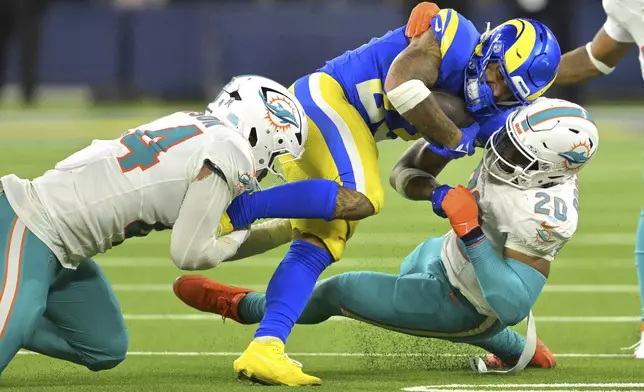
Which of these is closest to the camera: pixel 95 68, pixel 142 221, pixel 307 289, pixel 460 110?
pixel 142 221

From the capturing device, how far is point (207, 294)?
4.70 meters

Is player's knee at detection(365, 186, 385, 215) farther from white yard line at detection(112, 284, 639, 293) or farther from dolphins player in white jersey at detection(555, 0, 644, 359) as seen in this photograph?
white yard line at detection(112, 284, 639, 293)

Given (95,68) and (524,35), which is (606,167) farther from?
(95,68)

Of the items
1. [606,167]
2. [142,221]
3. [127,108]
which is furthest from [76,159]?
[127,108]

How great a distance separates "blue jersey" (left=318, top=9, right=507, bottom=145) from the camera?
4.70 m

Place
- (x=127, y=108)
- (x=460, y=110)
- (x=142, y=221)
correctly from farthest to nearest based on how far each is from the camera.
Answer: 1. (x=127, y=108)
2. (x=460, y=110)
3. (x=142, y=221)

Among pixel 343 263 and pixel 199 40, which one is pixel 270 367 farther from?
pixel 199 40

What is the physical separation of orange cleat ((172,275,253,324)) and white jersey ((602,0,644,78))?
1.98 metres

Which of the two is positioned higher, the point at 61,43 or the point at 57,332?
the point at 57,332

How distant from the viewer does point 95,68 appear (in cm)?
2483

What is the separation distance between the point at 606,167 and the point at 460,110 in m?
8.62

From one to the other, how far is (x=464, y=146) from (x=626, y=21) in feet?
4.50

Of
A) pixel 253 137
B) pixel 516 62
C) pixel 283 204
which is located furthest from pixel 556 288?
pixel 253 137

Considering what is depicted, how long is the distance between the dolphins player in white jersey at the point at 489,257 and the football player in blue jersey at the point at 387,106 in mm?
175
